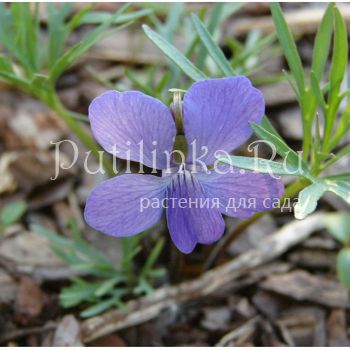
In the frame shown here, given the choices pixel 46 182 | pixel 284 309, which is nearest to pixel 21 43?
pixel 46 182

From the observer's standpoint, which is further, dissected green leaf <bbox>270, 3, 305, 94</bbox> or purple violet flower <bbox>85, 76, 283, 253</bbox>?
dissected green leaf <bbox>270, 3, 305, 94</bbox>

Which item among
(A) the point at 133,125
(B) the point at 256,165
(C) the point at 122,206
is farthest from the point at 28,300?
(B) the point at 256,165

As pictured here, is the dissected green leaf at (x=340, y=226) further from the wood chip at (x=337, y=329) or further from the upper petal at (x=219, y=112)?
the upper petal at (x=219, y=112)

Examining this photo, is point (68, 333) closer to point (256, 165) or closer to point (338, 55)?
point (256, 165)

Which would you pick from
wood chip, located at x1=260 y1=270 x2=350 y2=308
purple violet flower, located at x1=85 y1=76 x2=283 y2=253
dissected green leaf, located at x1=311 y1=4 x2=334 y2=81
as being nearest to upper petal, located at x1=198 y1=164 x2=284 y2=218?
purple violet flower, located at x1=85 y1=76 x2=283 y2=253

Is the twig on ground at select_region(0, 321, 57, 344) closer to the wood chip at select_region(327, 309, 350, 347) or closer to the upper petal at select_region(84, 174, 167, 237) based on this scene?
the upper petal at select_region(84, 174, 167, 237)

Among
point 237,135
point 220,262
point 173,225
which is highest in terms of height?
point 237,135

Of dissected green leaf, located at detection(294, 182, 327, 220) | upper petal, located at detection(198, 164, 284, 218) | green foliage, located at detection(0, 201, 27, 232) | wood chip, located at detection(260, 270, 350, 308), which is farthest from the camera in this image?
green foliage, located at detection(0, 201, 27, 232)

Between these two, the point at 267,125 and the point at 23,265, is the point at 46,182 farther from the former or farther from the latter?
the point at 267,125

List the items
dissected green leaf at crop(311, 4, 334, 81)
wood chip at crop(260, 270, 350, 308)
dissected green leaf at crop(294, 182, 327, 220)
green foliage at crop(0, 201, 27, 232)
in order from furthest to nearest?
green foliage at crop(0, 201, 27, 232), wood chip at crop(260, 270, 350, 308), dissected green leaf at crop(311, 4, 334, 81), dissected green leaf at crop(294, 182, 327, 220)
